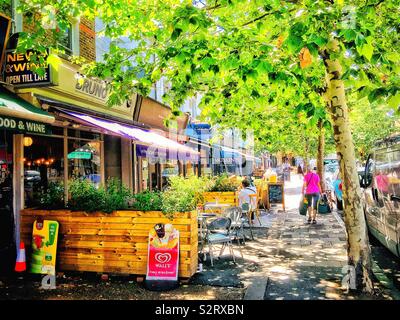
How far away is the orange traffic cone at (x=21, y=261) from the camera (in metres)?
6.45

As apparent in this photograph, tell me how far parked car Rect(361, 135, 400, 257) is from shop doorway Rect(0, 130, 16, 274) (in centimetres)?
697

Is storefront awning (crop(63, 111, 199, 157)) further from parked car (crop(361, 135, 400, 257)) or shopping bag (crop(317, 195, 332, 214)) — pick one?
parked car (crop(361, 135, 400, 257))

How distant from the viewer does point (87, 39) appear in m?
10.6

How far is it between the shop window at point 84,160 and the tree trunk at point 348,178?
6.95 m

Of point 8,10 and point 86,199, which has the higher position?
point 8,10

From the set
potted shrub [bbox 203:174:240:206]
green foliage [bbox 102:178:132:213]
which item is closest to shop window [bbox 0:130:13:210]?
green foliage [bbox 102:178:132:213]

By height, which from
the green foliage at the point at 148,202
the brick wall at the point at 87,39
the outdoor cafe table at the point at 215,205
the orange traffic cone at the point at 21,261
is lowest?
the orange traffic cone at the point at 21,261

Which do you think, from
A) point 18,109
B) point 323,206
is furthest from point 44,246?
point 323,206

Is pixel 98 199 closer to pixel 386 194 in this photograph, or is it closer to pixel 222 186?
pixel 386 194

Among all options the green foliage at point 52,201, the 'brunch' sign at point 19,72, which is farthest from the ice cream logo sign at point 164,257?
the 'brunch' sign at point 19,72

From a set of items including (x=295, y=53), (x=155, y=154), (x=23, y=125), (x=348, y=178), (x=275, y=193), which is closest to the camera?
(x=295, y=53)

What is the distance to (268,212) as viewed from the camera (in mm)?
14477

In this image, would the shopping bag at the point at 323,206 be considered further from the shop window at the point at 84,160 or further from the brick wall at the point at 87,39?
the brick wall at the point at 87,39

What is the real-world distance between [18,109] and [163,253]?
11.3 feet
